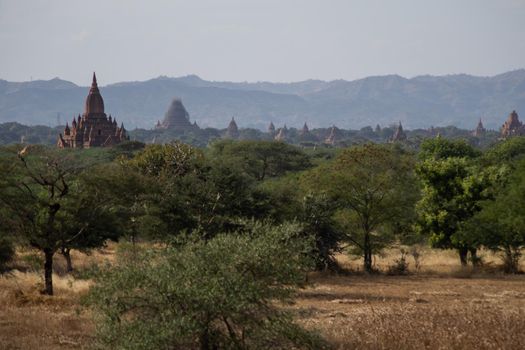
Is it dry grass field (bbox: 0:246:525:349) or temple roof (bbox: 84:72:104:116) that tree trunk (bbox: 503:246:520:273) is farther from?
temple roof (bbox: 84:72:104:116)

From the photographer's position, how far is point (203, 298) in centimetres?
1106

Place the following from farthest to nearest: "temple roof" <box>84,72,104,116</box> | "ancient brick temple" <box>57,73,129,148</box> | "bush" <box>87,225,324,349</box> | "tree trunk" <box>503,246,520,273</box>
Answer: "temple roof" <box>84,72,104,116</box>
"ancient brick temple" <box>57,73,129,148</box>
"tree trunk" <box>503,246,520,273</box>
"bush" <box>87,225,324,349</box>

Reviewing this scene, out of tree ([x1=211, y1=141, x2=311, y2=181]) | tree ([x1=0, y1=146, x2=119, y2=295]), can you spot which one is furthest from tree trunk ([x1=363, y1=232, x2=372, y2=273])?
tree ([x1=211, y1=141, x2=311, y2=181])

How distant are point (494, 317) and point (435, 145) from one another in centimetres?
4984

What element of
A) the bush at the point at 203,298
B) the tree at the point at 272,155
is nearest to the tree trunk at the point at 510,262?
the bush at the point at 203,298

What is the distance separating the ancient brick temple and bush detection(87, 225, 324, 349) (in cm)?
10510

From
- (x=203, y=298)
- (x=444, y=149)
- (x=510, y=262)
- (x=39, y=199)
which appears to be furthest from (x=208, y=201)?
(x=444, y=149)

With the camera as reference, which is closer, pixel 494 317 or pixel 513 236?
pixel 494 317

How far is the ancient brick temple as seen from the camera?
384 ft

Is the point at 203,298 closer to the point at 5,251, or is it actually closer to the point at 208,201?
the point at 208,201

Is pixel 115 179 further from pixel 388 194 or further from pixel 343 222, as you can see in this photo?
pixel 388 194

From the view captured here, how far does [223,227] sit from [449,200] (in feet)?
40.4

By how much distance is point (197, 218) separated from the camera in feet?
84.8

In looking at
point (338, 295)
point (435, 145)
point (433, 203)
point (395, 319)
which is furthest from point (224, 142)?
point (395, 319)
